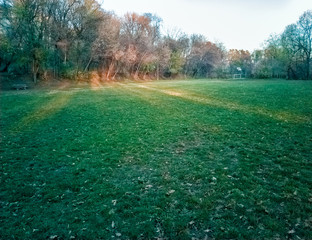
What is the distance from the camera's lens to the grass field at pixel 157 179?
4871 mm

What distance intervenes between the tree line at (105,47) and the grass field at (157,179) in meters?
25.1

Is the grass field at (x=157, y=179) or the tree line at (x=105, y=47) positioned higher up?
the tree line at (x=105, y=47)

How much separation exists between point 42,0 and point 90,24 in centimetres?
917

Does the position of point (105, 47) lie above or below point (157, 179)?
above

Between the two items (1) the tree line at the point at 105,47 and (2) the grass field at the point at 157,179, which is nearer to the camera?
(2) the grass field at the point at 157,179

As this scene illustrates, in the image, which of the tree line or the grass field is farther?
the tree line

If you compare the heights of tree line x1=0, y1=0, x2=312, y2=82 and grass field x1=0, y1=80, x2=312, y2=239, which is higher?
tree line x1=0, y1=0, x2=312, y2=82

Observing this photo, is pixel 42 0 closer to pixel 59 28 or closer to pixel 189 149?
pixel 59 28

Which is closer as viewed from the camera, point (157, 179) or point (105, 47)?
point (157, 179)

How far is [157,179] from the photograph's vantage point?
276 inches

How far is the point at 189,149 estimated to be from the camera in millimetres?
9578

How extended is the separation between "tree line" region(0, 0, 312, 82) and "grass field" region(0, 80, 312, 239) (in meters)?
25.1

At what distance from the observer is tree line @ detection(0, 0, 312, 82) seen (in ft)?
106

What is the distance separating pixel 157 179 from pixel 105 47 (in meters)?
42.0
